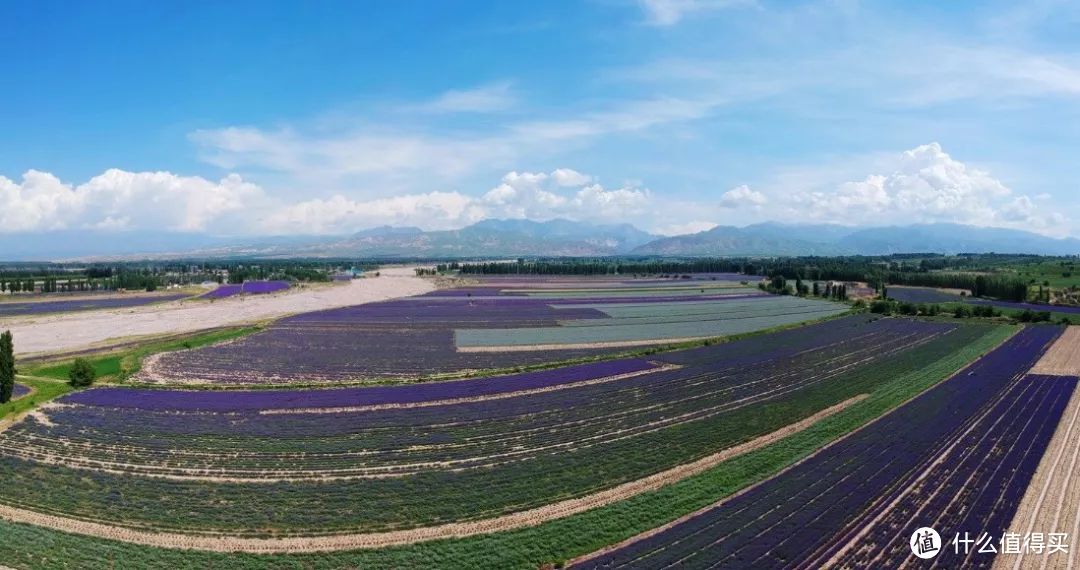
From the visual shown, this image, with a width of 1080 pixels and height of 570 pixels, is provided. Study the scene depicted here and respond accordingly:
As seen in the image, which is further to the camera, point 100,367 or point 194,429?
point 100,367

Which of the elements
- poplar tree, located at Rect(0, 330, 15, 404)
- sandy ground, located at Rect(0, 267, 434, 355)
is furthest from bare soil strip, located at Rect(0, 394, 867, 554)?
sandy ground, located at Rect(0, 267, 434, 355)

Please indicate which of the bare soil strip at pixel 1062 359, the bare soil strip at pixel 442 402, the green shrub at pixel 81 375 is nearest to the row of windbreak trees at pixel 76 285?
the green shrub at pixel 81 375

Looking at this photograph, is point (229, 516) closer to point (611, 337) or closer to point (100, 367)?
point (100, 367)

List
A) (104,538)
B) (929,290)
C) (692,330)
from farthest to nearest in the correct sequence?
(929,290)
(692,330)
(104,538)

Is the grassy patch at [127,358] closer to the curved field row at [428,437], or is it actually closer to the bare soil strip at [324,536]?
the curved field row at [428,437]

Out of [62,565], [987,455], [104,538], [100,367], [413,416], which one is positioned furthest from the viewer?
[100,367]

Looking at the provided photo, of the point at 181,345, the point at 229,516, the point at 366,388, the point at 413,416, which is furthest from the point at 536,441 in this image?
the point at 181,345
